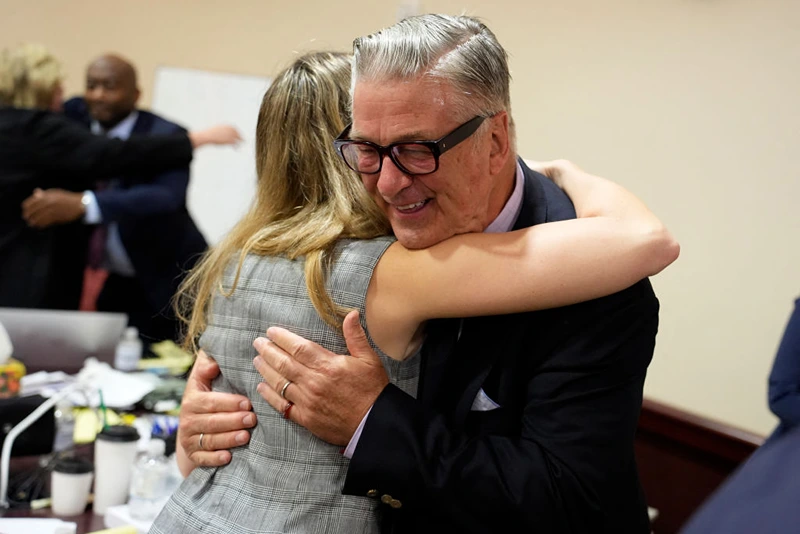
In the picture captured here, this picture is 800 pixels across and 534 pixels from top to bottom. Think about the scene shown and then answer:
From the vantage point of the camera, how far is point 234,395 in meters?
1.51

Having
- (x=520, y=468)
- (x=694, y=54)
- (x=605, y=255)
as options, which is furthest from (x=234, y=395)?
(x=694, y=54)

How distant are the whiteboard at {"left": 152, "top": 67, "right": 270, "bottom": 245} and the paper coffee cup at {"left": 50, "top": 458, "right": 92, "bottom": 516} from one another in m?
3.48

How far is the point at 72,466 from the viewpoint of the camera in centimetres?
200

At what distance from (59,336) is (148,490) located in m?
1.25

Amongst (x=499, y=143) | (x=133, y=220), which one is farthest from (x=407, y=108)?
(x=133, y=220)

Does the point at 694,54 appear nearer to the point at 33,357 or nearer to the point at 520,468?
the point at 520,468

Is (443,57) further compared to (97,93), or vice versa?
(97,93)

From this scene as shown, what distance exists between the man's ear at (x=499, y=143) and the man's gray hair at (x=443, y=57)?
1.0 inches

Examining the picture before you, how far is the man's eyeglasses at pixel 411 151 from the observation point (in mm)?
1318

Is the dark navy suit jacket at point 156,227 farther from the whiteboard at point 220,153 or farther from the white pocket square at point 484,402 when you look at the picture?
the white pocket square at point 484,402

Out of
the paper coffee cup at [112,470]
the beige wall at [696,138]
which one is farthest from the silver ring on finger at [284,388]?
the beige wall at [696,138]

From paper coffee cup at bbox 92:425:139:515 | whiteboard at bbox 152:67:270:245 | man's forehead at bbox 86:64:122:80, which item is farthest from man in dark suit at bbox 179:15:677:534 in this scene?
whiteboard at bbox 152:67:270:245

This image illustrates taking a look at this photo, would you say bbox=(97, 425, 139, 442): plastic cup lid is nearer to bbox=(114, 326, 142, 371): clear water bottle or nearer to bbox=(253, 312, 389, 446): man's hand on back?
bbox=(253, 312, 389, 446): man's hand on back

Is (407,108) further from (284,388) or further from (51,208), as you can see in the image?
(51,208)
